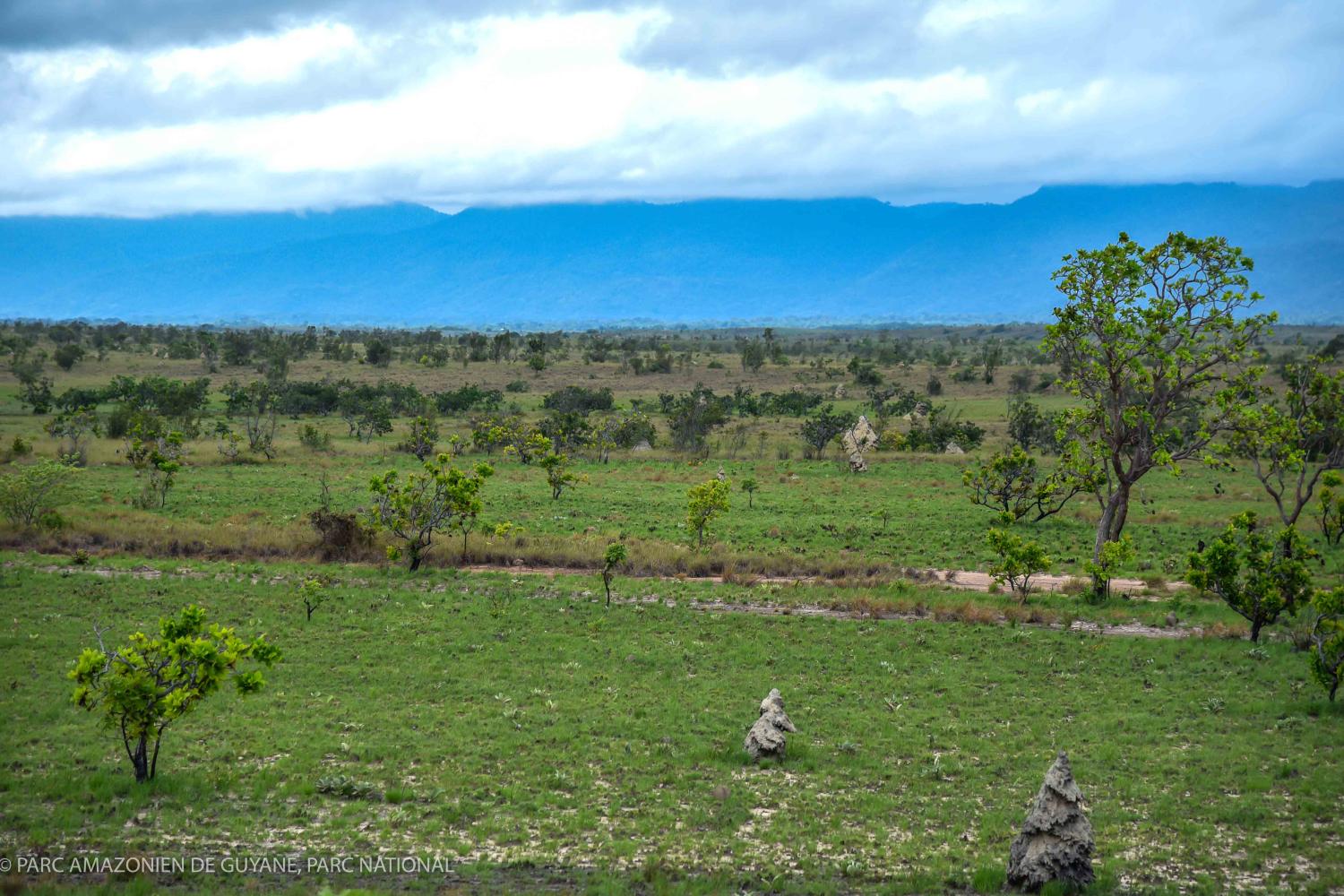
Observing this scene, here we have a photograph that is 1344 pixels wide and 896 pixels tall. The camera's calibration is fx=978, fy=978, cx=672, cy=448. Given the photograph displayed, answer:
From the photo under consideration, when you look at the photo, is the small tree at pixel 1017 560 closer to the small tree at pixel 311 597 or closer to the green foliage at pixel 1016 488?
the green foliage at pixel 1016 488

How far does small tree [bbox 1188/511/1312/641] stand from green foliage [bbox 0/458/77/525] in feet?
115

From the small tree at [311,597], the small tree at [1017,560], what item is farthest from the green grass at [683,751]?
the small tree at [1017,560]

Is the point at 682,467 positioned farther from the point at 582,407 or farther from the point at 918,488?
the point at 582,407

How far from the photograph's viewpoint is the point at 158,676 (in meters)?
14.3

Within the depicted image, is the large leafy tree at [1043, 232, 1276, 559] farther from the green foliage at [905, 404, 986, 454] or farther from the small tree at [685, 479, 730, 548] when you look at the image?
the green foliage at [905, 404, 986, 454]

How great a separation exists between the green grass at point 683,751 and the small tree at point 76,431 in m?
27.5

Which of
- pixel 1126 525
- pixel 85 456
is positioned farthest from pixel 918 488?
pixel 85 456

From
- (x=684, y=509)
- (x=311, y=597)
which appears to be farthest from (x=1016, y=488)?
(x=311, y=597)

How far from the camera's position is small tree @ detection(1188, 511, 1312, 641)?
918 inches

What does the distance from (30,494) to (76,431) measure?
25514mm

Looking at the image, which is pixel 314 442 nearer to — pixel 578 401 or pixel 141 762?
pixel 578 401

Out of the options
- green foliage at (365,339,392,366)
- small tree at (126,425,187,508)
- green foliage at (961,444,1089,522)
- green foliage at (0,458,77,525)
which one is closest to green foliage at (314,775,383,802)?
green foliage at (0,458,77,525)

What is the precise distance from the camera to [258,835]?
524 inches

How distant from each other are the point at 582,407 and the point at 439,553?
4674 centimetres
